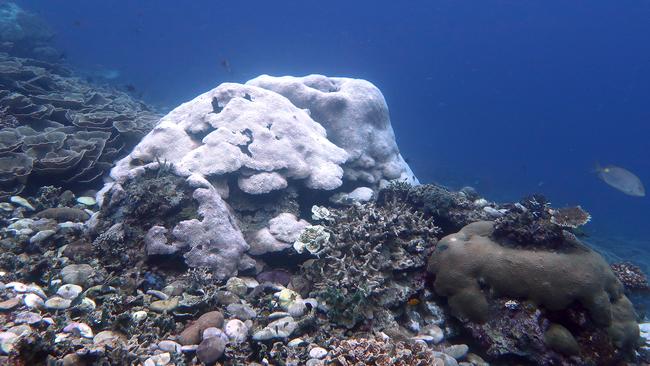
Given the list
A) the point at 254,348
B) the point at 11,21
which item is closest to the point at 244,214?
the point at 254,348

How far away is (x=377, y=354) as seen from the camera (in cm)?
378

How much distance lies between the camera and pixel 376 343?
3955mm

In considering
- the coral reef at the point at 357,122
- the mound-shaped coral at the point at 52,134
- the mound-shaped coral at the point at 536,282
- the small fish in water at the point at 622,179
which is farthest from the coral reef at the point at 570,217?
the mound-shaped coral at the point at 52,134

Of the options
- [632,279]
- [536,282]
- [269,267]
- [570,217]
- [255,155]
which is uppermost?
[570,217]

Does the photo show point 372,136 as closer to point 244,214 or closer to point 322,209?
point 322,209

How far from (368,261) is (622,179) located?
33.3ft

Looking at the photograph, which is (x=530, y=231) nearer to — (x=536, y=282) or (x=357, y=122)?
(x=536, y=282)

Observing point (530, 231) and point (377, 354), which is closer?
point (377, 354)

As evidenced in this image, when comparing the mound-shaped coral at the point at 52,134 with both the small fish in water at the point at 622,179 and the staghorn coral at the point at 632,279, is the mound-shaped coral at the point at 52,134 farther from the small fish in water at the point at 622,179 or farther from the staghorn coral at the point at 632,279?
the small fish in water at the point at 622,179

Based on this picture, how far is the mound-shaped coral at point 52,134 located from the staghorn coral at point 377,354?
6844 millimetres

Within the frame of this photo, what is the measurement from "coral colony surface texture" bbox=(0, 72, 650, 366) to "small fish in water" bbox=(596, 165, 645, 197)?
18.0 ft

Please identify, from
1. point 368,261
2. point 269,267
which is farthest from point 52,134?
point 368,261

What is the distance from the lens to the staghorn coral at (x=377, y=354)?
3.73 meters

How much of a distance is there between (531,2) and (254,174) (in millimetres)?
97711
